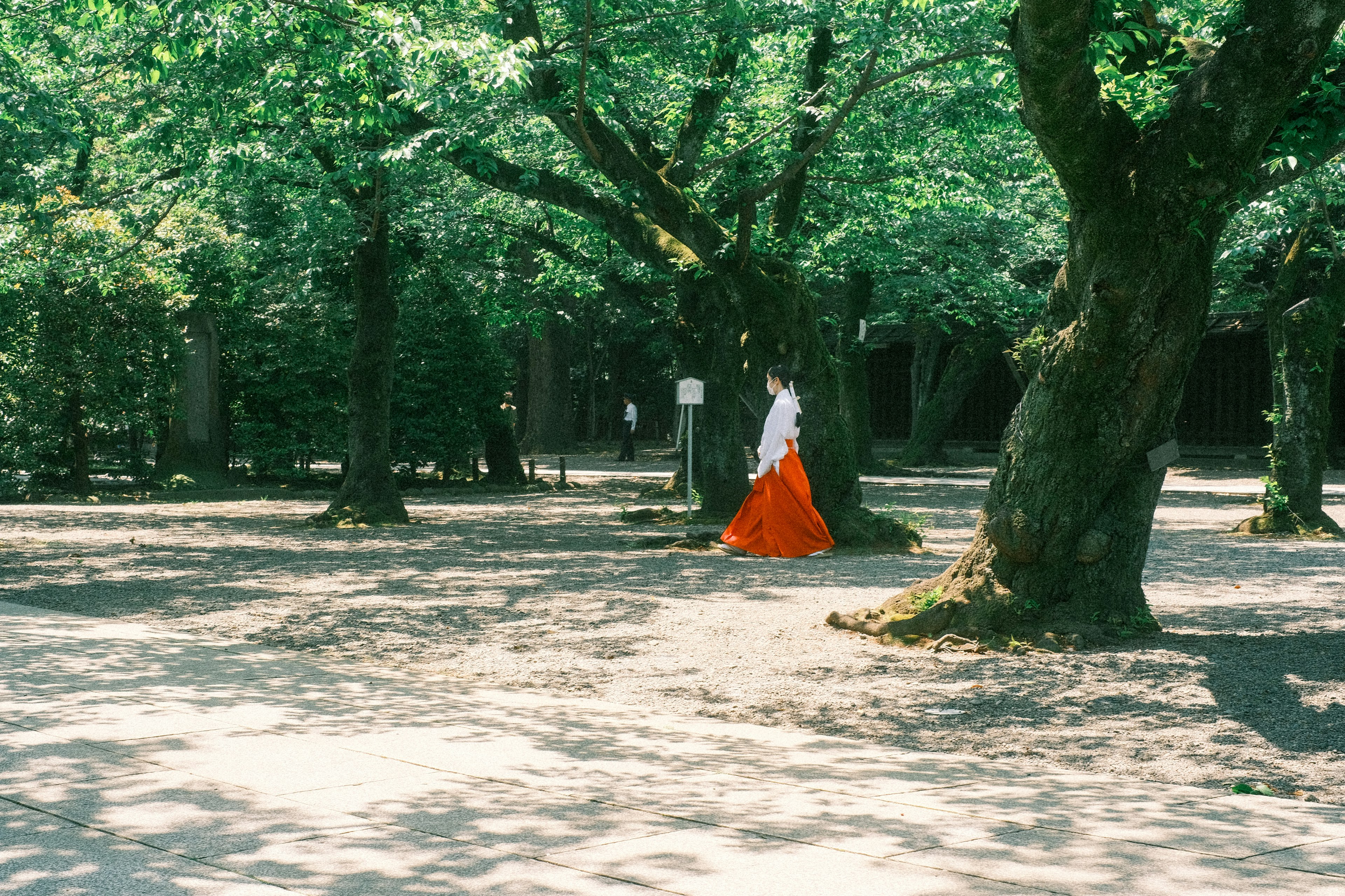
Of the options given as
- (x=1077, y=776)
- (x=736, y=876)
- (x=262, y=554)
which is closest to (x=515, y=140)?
(x=262, y=554)

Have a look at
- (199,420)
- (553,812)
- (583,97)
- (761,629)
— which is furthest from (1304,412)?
(199,420)

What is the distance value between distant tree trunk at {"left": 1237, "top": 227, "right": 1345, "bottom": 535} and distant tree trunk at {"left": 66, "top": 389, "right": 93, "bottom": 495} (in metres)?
18.6

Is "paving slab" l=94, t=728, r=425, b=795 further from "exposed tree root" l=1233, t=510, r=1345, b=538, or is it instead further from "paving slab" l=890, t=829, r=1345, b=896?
"exposed tree root" l=1233, t=510, r=1345, b=538

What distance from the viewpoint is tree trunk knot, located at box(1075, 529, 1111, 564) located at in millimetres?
8312

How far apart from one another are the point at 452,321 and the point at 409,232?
A: 697cm

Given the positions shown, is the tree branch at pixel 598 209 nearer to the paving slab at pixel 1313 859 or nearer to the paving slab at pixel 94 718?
the paving slab at pixel 94 718

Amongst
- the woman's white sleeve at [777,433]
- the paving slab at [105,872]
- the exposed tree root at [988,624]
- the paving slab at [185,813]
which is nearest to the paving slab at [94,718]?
the paving slab at [185,813]

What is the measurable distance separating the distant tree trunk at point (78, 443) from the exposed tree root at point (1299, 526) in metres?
18.5

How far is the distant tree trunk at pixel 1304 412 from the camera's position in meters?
16.4

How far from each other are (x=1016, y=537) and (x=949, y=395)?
24621 mm

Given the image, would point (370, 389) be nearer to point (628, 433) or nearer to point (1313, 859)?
point (1313, 859)

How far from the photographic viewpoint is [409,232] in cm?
1892

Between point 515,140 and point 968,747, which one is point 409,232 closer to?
point 515,140

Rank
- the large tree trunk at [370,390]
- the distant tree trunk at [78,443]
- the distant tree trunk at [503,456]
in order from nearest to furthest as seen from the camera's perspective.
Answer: the large tree trunk at [370,390], the distant tree trunk at [78,443], the distant tree trunk at [503,456]
